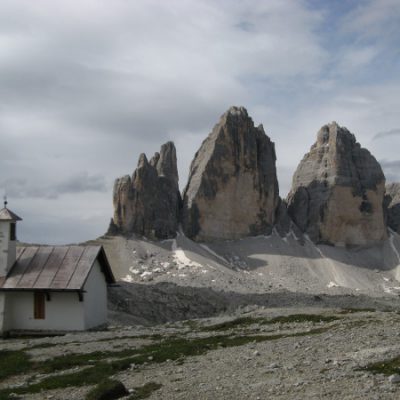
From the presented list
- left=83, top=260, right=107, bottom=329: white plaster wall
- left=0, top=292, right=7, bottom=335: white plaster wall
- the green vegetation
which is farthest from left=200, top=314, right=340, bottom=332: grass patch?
the green vegetation

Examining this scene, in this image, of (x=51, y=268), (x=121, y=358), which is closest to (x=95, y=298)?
(x=51, y=268)

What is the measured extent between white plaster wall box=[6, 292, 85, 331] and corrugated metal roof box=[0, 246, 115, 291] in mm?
855

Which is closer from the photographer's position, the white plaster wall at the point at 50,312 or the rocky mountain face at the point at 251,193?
the white plaster wall at the point at 50,312

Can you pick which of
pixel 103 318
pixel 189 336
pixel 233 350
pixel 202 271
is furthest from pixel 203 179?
pixel 233 350

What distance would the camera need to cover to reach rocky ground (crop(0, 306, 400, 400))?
13500 mm

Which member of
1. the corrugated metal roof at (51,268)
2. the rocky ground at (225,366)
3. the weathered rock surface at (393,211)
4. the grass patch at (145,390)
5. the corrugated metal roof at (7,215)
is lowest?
the grass patch at (145,390)

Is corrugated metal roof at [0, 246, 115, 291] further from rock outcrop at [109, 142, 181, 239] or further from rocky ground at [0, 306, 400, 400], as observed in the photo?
rock outcrop at [109, 142, 181, 239]

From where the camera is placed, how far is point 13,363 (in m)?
23.0

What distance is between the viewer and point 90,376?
18266 millimetres

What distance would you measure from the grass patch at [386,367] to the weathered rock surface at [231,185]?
93501 mm

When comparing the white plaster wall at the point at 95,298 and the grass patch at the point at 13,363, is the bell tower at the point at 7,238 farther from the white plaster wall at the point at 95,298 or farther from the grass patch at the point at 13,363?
the grass patch at the point at 13,363

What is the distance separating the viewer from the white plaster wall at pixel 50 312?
34625mm

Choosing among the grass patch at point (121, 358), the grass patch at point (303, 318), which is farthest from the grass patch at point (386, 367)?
the grass patch at point (303, 318)

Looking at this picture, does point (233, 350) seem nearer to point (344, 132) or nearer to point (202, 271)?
point (202, 271)
